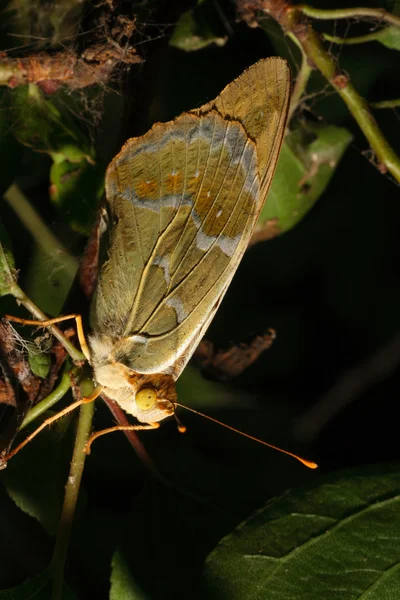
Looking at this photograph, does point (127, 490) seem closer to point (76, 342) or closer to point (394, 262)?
point (76, 342)

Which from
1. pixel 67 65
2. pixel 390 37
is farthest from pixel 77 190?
pixel 390 37

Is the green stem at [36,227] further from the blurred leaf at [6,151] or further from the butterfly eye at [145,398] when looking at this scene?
the butterfly eye at [145,398]

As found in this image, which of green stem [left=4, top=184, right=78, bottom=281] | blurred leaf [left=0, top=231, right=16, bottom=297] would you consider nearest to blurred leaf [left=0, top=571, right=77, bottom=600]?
blurred leaf [left=0, top=231, right=16, bottom=297]

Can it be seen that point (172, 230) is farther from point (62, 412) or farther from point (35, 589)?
point (35, 589)

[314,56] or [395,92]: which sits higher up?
[314,56]

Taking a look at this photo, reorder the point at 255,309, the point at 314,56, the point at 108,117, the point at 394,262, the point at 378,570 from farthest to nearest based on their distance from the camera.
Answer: the point at 394,262 → the point at 255,309 → the point at 108,117 → the point at 314,56 → the point at 378,570

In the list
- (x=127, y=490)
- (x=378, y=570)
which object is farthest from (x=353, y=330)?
(x=378, y=570)

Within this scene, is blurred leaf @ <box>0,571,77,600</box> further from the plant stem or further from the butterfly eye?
the plant stem
